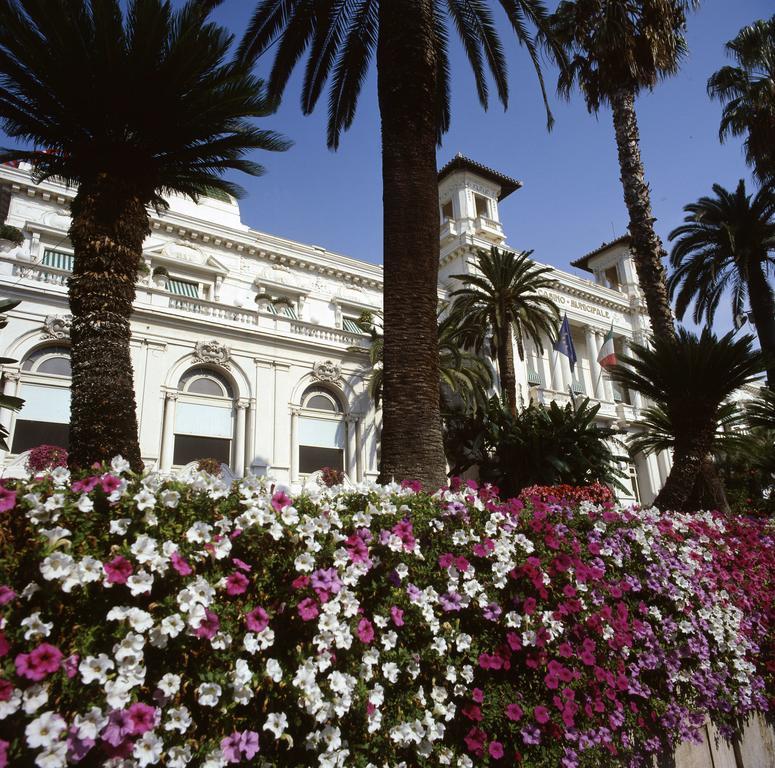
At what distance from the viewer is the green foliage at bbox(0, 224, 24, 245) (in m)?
19.7

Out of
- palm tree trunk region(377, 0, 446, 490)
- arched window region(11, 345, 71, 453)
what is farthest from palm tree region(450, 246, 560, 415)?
palm tree trunk region(377, 0, 446, 490)

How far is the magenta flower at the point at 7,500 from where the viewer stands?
8.20 feet

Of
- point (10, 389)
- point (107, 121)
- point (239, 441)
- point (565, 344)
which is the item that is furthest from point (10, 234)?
point (565, 344)

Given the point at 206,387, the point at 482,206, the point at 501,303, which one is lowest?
the point at 206,387

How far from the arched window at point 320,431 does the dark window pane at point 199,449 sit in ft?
10.2

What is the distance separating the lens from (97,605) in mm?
2523

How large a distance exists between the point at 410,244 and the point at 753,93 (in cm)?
1975

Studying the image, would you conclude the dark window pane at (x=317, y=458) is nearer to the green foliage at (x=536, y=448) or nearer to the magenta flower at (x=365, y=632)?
the green foliage at (x=536, y=448)

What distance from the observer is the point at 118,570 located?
250cm

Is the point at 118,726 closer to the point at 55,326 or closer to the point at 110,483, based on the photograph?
the point at 110,483

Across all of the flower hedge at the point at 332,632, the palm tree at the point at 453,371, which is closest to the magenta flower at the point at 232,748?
the flower hedge at the point at 332,632

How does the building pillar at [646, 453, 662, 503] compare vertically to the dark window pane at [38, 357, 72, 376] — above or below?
below

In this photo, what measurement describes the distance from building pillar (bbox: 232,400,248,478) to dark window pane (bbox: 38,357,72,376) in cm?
581

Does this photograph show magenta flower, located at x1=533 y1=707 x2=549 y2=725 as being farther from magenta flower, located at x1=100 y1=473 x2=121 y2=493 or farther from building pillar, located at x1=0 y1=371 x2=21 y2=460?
building pillar, located at x1=0 y1=371 x2=21 y2=460
